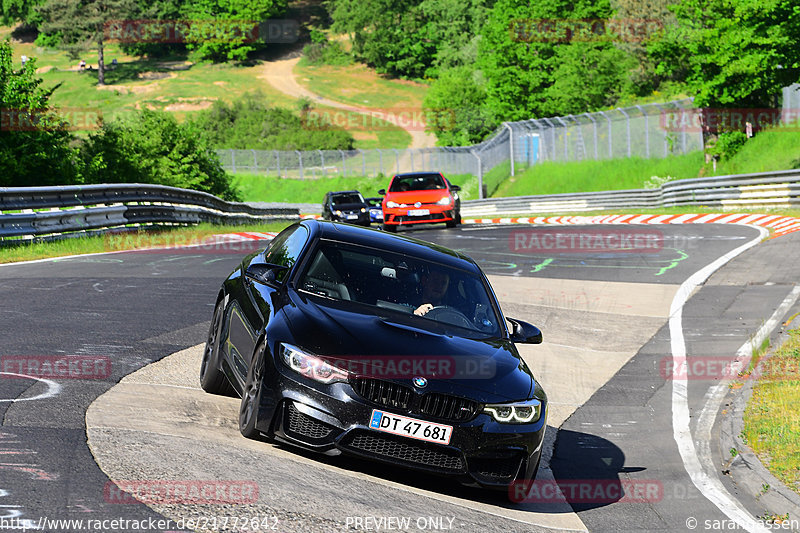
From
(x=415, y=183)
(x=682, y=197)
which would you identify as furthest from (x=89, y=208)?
(x=682, y=197)

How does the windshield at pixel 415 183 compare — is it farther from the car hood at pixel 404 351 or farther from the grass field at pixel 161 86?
Answer: the grass field at pixel 161 86

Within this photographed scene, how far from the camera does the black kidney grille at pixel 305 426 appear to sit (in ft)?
20.3

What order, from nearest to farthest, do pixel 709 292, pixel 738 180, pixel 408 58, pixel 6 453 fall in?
pixel 6 453 → pixel 709 292 → pixel 738 180 → pixel 408 58

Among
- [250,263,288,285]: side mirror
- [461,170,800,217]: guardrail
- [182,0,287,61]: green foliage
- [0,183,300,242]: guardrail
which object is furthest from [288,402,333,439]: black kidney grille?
[182,0,287,61]: green foliage

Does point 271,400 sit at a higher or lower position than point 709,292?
higher

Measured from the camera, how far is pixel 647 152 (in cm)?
4653

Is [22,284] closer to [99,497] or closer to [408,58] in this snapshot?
[99,497]

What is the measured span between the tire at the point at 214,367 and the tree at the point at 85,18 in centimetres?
13475

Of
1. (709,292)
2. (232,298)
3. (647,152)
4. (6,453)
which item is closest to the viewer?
(6,453)

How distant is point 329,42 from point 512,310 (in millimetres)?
147772

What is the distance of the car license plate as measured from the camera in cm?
614

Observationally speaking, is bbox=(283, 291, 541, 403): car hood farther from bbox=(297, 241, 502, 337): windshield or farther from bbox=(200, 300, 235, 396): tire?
bbox=(200, 300, 235, 396): tire

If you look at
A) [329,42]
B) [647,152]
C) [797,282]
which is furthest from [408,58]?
[797,282]

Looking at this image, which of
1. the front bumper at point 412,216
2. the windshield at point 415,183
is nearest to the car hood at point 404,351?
the front bumper at point 412,216
